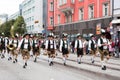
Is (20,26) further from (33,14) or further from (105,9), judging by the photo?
(105,9)

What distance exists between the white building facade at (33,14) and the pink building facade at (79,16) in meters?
19.2

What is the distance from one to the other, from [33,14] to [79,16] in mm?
43044

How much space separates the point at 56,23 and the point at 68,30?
716 centimetres

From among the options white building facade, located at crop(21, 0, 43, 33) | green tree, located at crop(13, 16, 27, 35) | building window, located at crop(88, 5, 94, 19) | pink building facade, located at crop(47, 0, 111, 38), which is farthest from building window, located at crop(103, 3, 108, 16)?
green tree, located at crop(13, 16, 27, 35)

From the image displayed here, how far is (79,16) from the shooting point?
5006cm

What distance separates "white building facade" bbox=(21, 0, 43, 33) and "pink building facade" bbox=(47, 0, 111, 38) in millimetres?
19211

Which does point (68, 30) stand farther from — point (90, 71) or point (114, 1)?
point (90, 71)

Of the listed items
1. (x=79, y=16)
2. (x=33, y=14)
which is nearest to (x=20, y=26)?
(x=33, y=14)

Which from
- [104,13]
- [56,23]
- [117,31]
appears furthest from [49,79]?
[56,23]

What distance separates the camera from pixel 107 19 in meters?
40.9

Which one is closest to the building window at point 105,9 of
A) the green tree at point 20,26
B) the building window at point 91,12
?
the building window at point 91,12

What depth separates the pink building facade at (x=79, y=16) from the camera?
42.8 meters

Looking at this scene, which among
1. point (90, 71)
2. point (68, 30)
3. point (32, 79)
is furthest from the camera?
point (68, 30)

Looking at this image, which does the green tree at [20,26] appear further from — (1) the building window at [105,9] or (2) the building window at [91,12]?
(1) the building window at [105,9]
